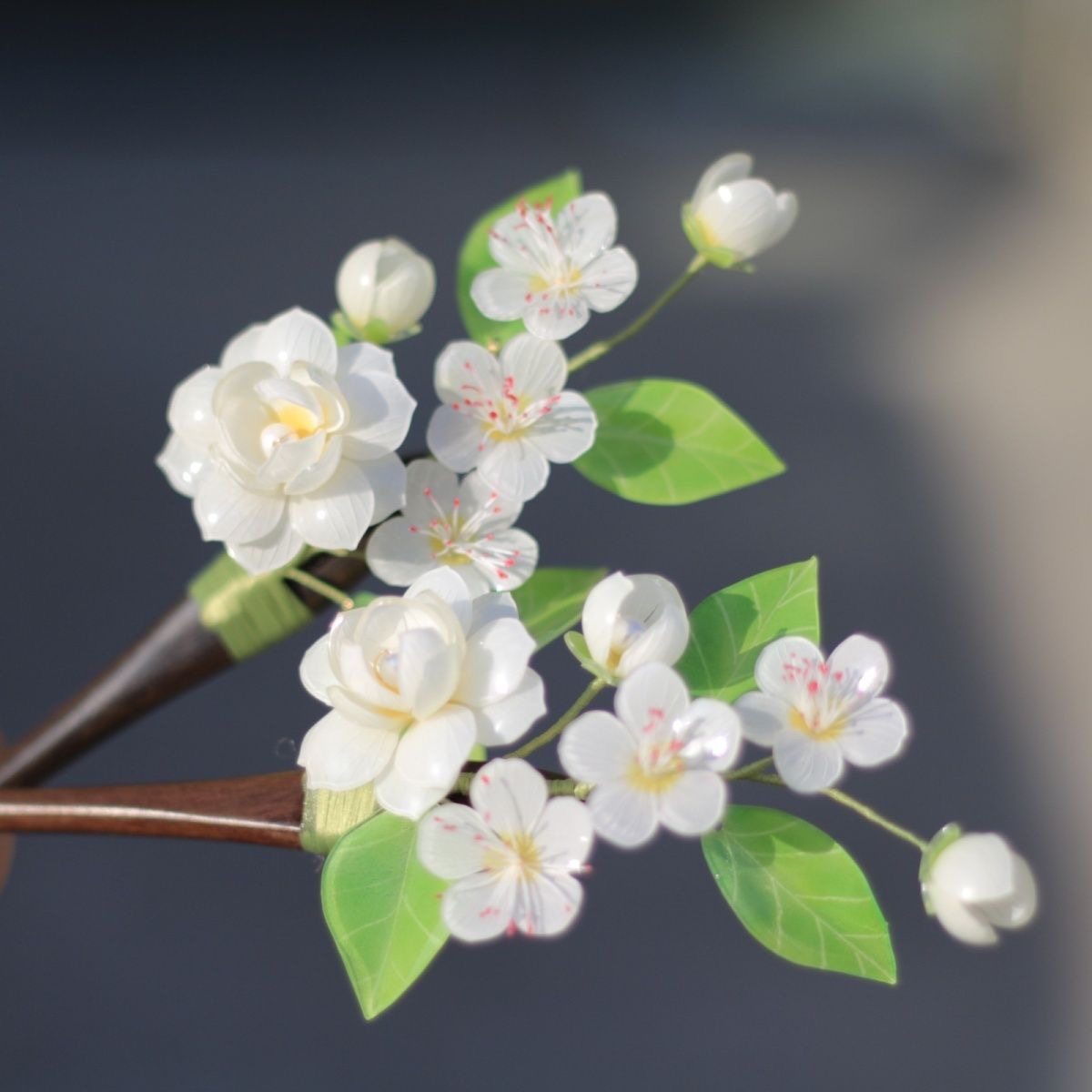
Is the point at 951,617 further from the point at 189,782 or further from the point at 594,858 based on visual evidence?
the point at 189,782

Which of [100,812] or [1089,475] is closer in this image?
[100,812]

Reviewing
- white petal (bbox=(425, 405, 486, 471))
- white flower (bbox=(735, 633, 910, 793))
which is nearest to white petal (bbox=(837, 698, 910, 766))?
white flower (bbox=(735, 633, 910, 793))

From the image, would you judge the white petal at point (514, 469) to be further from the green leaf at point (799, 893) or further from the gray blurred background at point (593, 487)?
the gray blurred background at point (593, 487)

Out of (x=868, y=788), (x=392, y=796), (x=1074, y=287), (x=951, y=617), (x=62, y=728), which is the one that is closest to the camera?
(x=392, y=796)

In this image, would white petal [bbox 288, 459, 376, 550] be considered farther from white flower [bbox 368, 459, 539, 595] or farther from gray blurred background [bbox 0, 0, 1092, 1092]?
gray blurred background [bbox 0, 0, 1092, 1092]

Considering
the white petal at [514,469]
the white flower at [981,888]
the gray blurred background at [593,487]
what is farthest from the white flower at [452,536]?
the gray blurred background at [593,487]

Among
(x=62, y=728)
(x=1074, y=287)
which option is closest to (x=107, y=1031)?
(x=62, y=728)
